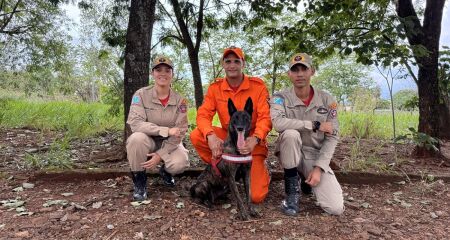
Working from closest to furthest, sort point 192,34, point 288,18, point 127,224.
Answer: point 127,224 < point 192,34 < point 288,18

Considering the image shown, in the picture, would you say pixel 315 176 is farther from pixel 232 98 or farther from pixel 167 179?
pixel 167 179

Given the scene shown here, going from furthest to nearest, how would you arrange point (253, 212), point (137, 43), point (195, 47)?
1. point (195, 47)
2. point (137, 43)
3. point (253, 212)

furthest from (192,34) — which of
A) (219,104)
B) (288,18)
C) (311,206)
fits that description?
(288,18)

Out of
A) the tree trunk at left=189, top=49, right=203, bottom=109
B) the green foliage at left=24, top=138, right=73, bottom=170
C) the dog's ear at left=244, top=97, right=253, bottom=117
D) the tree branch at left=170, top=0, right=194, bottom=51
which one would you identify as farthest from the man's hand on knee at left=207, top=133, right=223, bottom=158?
the tree branch at left=170, top=0, right=194, bottom=51

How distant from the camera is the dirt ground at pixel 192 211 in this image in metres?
3.01

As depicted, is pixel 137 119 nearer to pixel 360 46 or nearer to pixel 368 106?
pixel 360 46

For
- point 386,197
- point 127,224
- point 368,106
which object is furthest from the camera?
point 368,106

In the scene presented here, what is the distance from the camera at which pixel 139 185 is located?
143 inches

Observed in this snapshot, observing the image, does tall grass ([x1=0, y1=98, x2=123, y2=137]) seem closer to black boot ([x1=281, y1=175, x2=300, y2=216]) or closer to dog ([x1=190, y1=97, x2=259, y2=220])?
dog ([x1=190, y1=97, x2=259, y2=220])

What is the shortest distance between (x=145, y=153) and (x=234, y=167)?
970 millimetres

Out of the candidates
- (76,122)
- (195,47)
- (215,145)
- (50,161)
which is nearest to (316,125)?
(215,145)

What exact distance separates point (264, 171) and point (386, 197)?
1407 millimetres

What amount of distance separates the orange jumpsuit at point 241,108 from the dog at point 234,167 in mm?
279

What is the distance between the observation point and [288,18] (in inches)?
570
